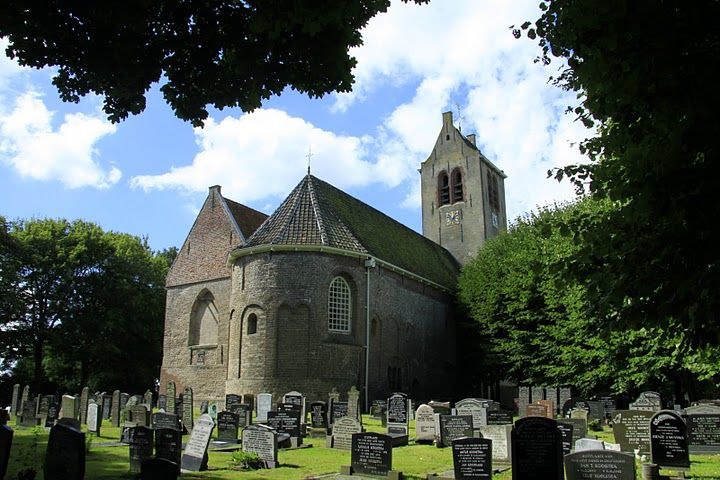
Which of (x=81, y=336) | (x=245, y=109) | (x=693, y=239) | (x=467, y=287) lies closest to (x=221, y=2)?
(x=245, y=109)

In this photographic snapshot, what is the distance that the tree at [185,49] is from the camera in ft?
21.7

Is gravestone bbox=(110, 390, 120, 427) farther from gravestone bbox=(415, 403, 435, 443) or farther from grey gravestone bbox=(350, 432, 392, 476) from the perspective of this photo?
grey gravestone bbox=(350, 432, 392, 476)

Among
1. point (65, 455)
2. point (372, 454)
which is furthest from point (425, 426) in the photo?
point (65, 455)

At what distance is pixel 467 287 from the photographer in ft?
112

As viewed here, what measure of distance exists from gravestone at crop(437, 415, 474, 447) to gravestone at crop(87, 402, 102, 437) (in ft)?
32.0

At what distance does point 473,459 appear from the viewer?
9.86 meters

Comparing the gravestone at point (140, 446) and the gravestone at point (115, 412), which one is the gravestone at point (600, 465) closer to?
the gravestone at point (140, 446)

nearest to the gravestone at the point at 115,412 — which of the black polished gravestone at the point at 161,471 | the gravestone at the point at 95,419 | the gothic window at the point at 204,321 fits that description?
the gravestone at the point at 95,419

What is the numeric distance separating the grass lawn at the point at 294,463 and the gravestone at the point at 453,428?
0.34 meters

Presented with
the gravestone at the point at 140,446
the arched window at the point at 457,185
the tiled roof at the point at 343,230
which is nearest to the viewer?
the gravestone at the point at 140,446

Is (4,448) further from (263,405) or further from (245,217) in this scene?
(245,217)

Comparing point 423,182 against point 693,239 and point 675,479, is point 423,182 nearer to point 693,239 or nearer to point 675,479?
point 675,479

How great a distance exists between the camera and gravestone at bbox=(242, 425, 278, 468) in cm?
1223

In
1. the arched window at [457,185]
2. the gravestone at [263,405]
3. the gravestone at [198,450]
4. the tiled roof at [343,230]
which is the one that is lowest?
the gravestone at [198,450]
